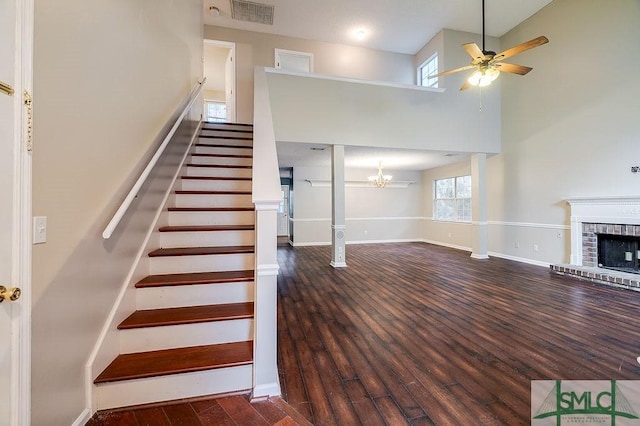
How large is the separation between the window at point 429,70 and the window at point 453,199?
108 inches

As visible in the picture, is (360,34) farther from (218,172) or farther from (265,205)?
(265,205)

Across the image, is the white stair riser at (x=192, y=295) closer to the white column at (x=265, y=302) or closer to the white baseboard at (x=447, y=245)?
the white column at (x=265, y=302)

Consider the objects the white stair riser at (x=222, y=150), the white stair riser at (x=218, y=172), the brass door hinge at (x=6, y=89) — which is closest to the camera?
the brass door hinge at (x=6, y=89)

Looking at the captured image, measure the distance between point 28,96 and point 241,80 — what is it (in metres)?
6.23

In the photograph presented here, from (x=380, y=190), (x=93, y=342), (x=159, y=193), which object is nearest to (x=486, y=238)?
(x=380, y=190)

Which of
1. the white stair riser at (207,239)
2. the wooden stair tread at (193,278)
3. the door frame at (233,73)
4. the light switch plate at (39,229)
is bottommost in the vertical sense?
the wooden stair tread at (193,278)

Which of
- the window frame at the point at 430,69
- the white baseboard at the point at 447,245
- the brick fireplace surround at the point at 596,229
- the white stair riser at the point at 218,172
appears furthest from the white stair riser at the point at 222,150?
the white baseboard at the point at 447,245

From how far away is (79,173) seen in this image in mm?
1401

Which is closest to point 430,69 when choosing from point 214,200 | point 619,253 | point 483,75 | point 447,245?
point 483,75

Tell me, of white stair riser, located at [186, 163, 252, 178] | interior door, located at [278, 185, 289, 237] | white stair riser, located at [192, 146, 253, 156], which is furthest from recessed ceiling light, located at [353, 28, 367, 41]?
interior door, located at [278, 185, 289, 237]

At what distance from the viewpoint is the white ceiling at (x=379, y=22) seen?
5.44 metres

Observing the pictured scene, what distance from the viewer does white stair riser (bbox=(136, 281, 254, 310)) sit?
1903 mm

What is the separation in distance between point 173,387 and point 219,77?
8.88 m

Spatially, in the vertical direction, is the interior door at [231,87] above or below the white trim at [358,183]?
above
